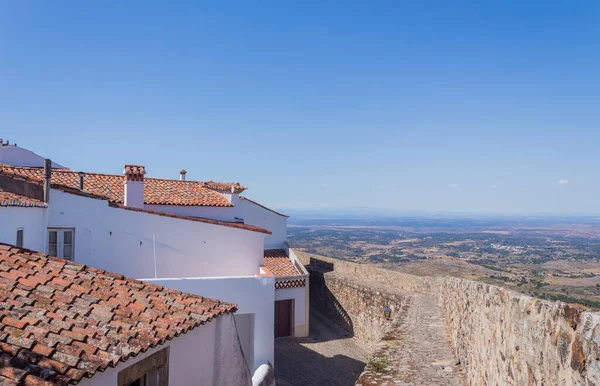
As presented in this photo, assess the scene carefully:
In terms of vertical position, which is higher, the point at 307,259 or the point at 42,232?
the point at 42,232

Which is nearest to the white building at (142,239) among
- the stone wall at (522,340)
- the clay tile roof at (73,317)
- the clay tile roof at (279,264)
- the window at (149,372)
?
the clay tile roof at (73,317)

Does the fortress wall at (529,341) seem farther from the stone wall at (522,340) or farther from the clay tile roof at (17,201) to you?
the clay tile roof at (17,201)

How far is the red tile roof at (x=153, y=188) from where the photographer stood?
13047mm

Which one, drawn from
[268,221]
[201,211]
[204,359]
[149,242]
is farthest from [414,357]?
[268,221]

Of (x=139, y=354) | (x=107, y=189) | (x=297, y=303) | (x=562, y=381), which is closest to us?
(x=562, y=381)

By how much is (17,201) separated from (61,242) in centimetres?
199

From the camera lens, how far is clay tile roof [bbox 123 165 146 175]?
12.0 metres

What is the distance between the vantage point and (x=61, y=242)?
365 inches

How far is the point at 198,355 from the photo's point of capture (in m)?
6.71

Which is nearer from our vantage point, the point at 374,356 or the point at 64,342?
the point at 64,342

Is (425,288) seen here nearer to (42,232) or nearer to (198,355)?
(198,355)

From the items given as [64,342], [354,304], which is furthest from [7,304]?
[354,304]

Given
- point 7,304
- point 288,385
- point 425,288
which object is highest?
point 7,304

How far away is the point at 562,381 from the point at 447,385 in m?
3.36
